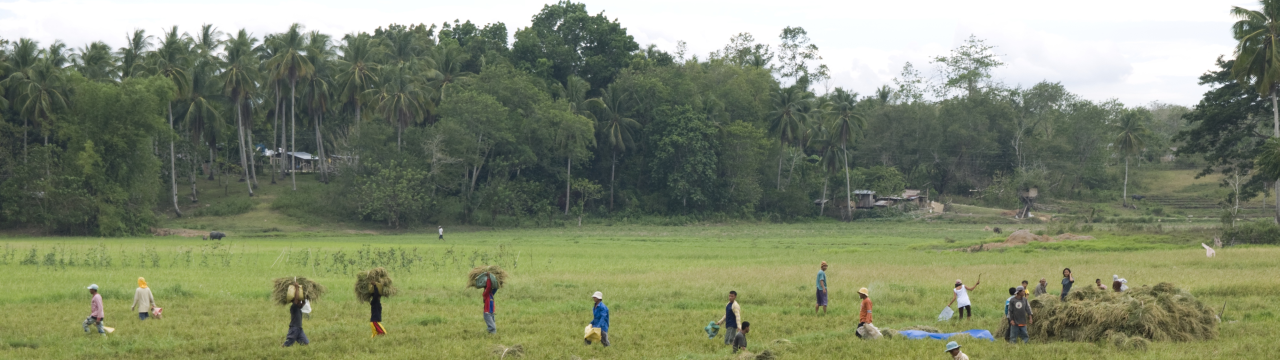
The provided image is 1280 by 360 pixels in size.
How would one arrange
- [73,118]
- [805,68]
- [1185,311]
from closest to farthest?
[1185,311]
[73,118]
[805,68]

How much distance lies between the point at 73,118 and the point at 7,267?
108 ft

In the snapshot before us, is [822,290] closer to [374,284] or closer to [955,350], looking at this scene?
[955,350]

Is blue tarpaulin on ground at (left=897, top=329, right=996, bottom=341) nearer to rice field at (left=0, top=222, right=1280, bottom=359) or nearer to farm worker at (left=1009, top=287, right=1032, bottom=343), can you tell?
farm worker at (left=1009, top=287, right=1032, bottom=343)

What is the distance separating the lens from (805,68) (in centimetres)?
11188

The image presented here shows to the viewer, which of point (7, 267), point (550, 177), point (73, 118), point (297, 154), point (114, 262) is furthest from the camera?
point (297, 154)

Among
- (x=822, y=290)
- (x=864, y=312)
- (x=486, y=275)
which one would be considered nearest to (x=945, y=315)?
(x=822, y=290)

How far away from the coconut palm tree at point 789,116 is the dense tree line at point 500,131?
202mm

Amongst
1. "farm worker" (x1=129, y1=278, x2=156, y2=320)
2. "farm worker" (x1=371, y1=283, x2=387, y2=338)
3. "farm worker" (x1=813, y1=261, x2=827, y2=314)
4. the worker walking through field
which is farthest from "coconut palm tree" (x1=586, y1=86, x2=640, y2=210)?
the worker walking through field

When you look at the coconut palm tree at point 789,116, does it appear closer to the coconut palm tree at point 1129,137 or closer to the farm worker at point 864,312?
the coconut palm tree at point 1129,137

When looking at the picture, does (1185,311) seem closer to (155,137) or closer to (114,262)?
(114,262)

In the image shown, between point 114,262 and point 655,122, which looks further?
point 655,122

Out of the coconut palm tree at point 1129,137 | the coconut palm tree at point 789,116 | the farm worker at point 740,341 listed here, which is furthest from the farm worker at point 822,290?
the coconut palm tree at point 1129,137

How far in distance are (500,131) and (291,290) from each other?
59.5 m

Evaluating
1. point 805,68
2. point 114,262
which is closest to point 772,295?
point 114,262
